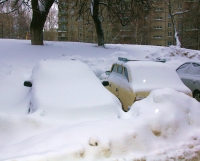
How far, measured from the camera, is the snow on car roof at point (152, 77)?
663 centimetres

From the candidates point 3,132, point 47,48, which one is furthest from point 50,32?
point 3,132

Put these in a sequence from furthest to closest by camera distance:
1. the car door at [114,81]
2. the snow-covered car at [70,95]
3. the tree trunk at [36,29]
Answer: the tree trunk at [36,29]
the car door at [114,81]
the snow-covered car at [70,95]

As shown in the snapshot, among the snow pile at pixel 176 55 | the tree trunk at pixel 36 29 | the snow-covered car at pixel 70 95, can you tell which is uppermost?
the tree trunk at pixel 36 29

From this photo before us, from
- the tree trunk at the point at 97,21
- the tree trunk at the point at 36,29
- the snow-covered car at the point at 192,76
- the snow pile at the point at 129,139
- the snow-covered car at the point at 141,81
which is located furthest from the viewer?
the tree trunk at the point at 97,21

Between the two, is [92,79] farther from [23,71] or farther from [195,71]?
[23,71]

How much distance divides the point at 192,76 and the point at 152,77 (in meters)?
2.91

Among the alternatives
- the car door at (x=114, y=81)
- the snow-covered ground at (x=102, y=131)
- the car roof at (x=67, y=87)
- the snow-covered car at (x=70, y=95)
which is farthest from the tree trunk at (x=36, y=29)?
the snow-covered ground at (x=102, y=131)

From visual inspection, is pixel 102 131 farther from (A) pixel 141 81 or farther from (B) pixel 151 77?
(B) pixel 151 77

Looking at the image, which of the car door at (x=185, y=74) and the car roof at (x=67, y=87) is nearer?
the car roof at (x=67, y=87)

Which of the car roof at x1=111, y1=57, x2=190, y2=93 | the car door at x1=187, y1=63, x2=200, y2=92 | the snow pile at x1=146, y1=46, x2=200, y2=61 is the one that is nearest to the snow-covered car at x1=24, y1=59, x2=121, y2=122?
the car roof at x1=111, y1=57, x2=190, y2=93

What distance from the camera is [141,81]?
6.84 metres

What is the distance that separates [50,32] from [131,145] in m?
44.8

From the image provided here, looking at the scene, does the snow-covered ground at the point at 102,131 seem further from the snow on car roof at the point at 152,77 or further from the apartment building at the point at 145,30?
the apartment building at the point at 145,30

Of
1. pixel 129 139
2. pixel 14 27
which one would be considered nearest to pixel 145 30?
pixel 14 27
